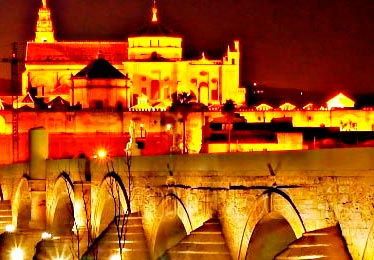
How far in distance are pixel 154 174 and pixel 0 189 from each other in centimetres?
1957

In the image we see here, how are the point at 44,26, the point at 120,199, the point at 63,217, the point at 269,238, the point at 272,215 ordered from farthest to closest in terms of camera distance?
the point at 44,26
the point at 63,217
the point at 120,199
the point at 269,238
the point at 272,215

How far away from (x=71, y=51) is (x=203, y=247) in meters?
90.4

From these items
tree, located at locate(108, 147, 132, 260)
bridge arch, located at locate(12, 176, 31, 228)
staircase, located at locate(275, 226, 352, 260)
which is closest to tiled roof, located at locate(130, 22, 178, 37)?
bridge arch, located at locate(12, 176, 31, 228)

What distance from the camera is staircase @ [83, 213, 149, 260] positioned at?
83.3 feet

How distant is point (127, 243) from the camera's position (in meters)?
25.8

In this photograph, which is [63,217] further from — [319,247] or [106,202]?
[319,247]

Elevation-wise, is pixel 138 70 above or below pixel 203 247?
above

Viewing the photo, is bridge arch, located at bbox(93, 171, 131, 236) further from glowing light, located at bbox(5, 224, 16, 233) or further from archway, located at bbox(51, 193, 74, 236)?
glowing light, located at bbox(5, 224, 16, 233)

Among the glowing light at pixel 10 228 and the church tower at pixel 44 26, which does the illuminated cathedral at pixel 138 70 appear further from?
the glowing light at pixel 10 228

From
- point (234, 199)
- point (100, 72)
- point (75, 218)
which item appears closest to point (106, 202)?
point (75, 218)

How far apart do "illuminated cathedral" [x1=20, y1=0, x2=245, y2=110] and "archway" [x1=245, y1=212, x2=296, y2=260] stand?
239 ft

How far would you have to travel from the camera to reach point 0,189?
45.4 meters

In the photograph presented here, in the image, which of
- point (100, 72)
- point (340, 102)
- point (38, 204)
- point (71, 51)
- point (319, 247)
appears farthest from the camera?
point (71, 51)

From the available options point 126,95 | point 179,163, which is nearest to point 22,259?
point 179,163
